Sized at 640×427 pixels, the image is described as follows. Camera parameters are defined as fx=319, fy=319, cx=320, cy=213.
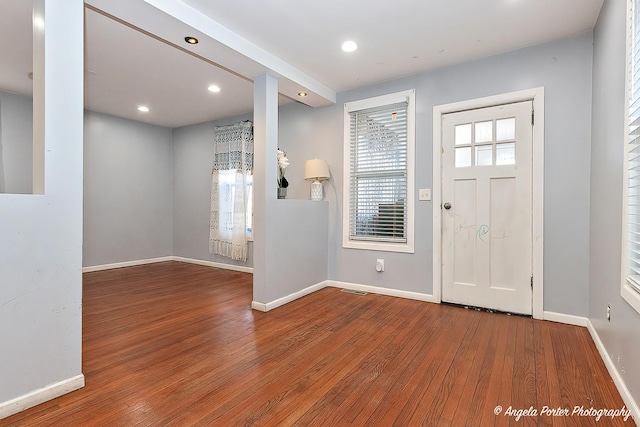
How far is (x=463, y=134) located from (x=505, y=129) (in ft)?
1.21

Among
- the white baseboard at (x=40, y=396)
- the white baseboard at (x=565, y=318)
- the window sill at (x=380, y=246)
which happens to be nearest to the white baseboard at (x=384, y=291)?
the window sill at (x=380, y=246)

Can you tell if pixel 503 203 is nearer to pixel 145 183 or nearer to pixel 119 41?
pixel 119 41

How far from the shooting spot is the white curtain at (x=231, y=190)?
498cm

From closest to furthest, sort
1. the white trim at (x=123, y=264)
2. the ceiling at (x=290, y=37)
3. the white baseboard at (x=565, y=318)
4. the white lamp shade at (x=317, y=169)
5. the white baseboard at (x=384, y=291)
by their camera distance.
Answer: the ceiling at (x=290, y=37) → the white baseboard at (x=565, y=318) → the white baseboard at (x=384, y=291) → the white lamp shade at (x=317, y=169) → the white trim at (x=123, y=264)

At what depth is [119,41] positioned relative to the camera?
2.81m

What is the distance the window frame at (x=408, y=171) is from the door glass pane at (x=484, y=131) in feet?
2.10

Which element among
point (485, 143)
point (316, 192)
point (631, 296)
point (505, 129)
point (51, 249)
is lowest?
point (631, 296)

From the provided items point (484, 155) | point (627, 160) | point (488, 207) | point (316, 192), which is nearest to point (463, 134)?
point (484, 155)

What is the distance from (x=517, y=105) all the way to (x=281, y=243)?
8.54 ft

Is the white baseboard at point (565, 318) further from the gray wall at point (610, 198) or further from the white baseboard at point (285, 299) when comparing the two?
the white baseboard at point (285, 299)

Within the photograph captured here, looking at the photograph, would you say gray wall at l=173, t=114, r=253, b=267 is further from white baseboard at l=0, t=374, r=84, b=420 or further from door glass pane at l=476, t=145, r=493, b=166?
door glass pane at l=476, t=145, r=493, b=166

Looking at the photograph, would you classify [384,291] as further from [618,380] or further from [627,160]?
[627,160]

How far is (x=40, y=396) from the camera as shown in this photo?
161 cm

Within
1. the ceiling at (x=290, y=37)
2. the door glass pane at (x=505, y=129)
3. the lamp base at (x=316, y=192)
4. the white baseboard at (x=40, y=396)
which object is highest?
the ceiling at (x=290, y=37)
